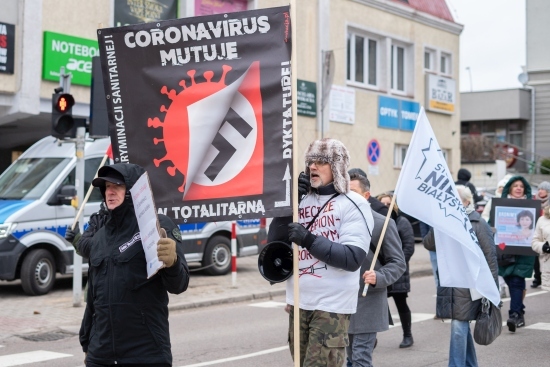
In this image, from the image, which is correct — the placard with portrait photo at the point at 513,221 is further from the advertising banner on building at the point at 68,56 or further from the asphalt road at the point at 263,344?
the advertising banner on building at the point at 68,56

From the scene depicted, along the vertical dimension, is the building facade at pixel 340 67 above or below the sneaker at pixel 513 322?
above

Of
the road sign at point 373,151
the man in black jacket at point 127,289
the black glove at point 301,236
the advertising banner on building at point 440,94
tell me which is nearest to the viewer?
the man in black jacket at point 127,289

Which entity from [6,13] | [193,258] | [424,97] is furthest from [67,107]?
[424,97]

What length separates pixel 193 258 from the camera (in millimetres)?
15977

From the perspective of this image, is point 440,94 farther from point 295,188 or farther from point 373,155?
point 295,188

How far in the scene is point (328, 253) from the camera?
4945 mm

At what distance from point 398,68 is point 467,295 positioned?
21.0 meters

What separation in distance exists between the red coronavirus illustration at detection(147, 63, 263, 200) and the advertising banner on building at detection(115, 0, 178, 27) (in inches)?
538

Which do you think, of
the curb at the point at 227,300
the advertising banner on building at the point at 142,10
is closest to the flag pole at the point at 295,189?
the curb at the point at 227,300

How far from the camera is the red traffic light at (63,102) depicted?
12289 millimetres

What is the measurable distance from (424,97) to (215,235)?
45.3 ft

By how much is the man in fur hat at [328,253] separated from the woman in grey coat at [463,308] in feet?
7.78

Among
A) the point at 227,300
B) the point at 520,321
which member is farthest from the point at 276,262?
the point at 227,300

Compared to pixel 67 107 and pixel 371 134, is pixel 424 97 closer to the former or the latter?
pixel 371 134
